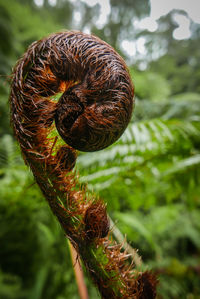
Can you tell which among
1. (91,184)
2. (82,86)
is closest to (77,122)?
(82,86)

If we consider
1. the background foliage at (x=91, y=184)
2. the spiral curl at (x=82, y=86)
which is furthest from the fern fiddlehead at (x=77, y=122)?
the background foliage at (x=91, y=184)

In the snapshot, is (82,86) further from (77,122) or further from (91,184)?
(91,184)

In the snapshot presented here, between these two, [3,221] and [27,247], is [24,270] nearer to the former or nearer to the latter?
[27,247]

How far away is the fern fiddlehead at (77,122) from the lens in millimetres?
402

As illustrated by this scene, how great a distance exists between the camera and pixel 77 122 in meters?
0.43

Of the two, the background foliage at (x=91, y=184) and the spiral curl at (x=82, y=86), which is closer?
the spiral curl at (x=82, y=86)

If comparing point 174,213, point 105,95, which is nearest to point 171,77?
point 174,213

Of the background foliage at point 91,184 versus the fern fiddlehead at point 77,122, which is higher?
the fern fiddlehead at point 77,122

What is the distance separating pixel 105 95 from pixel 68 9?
3.75 metres

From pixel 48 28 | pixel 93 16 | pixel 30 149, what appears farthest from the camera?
pixel 93 16

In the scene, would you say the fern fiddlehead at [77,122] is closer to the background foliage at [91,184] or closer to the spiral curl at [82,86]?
the spiral curl at [82,86]

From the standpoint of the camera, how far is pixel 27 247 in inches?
71.7

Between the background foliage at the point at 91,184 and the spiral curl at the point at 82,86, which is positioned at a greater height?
the spiral curl at the point at 82,86

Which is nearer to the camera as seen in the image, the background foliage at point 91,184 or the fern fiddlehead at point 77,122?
the fern fiddlehead at point 77,122
